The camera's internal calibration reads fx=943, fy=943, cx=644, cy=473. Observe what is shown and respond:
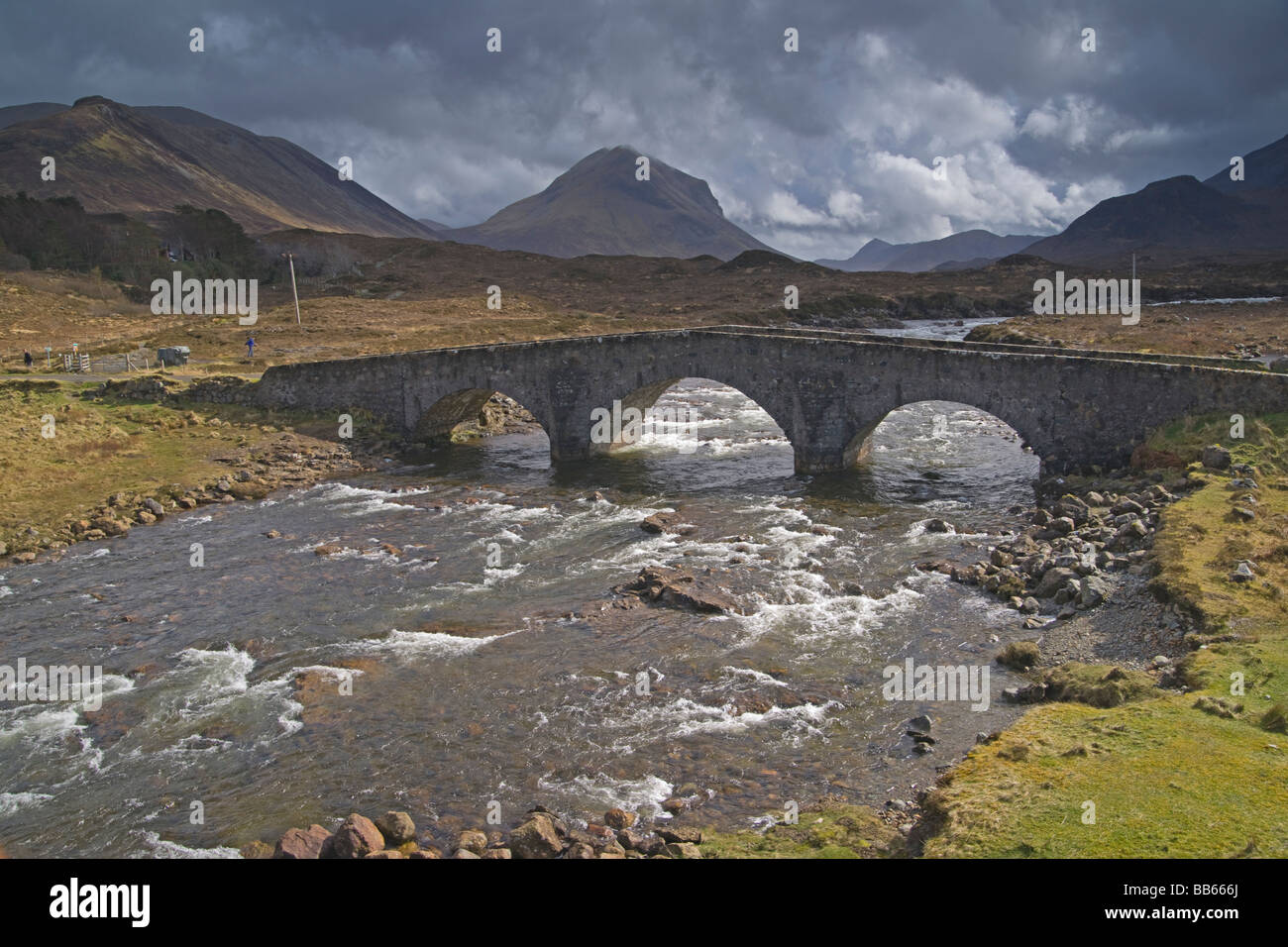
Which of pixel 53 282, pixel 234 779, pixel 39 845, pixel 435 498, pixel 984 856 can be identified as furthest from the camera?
pixel 53 282

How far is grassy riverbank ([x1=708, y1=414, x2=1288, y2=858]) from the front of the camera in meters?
10.7

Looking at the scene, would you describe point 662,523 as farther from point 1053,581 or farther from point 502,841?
point 502,841

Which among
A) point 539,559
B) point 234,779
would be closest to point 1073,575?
point 539,559

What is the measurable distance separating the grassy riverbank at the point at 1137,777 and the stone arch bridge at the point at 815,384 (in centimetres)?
1181

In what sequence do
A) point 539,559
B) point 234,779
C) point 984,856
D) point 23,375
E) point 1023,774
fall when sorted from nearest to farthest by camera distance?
point 984,856 → point 1023,774 → point 234,779 → point 539,559 → point 23,375

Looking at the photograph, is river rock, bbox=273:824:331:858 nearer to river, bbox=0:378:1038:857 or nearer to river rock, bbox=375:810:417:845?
river rock, bbox=375:810:417:845

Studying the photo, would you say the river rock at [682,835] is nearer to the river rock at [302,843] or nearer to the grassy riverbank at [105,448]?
the river rock at [302,843]

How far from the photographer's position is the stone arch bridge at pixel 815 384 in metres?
28.5

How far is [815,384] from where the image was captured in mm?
34125

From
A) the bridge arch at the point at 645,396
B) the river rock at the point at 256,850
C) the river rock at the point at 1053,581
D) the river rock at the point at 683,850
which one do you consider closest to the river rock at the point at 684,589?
the river rock at the point at 1053,581

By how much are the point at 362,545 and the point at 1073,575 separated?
63.3 feet

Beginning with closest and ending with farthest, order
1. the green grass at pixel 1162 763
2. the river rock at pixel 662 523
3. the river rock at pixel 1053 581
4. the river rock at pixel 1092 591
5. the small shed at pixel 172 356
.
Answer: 1. the green grass at pixel 1162 763
2. the river rock at pixel 1092 591
3. the river rock at pixel 1053 581
4. the river rock at pixel 662 523
5. the small shed at pixel 172 356

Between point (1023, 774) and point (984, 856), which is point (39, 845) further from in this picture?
point (1023, 774)

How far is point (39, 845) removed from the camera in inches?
548
